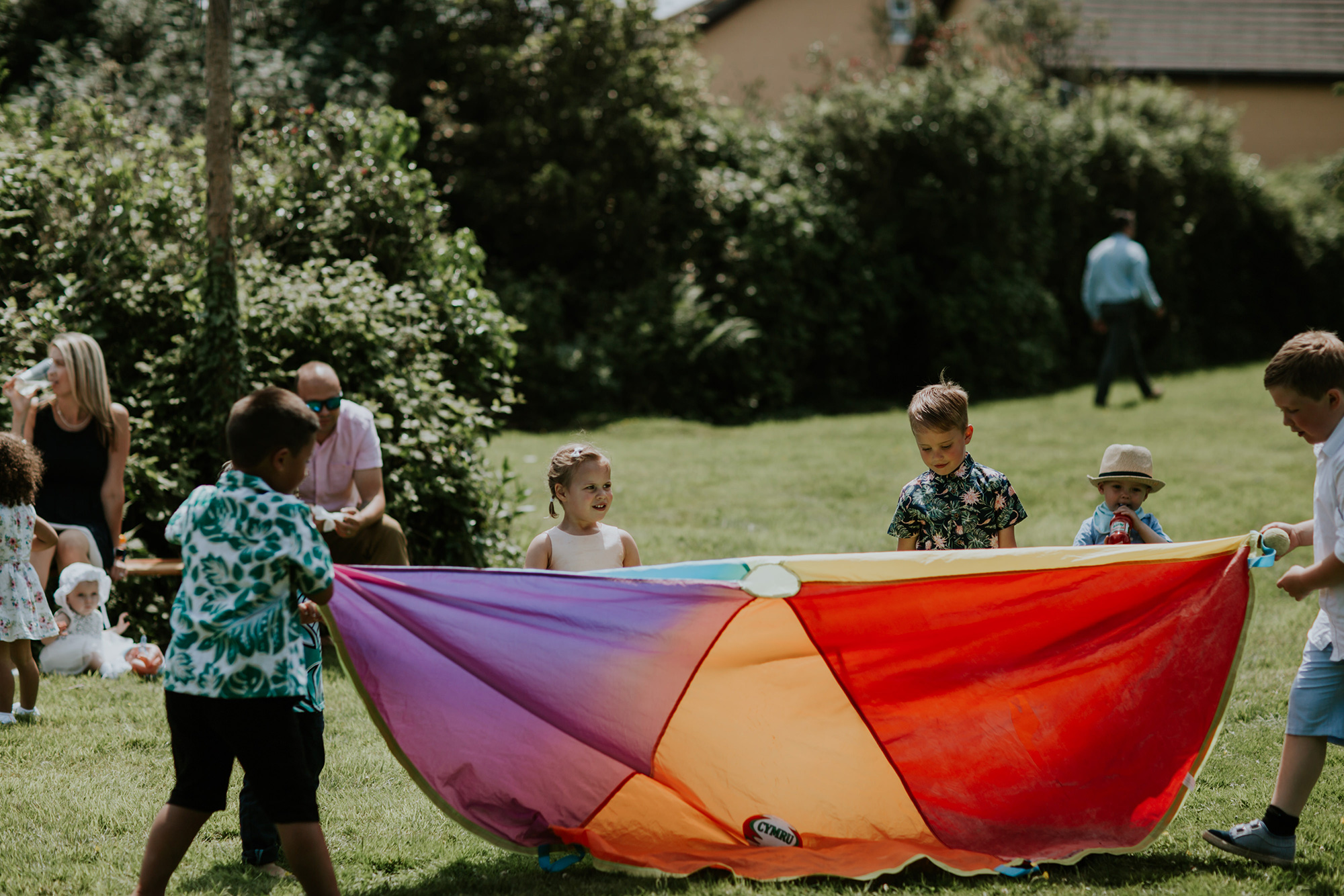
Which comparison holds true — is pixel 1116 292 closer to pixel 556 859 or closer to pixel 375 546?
pixel 375 546

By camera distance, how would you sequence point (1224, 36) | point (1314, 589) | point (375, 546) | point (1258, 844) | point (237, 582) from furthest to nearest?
1. point (1224, 36)
2. point (375, 546)
3. point (1258, 844)
4. point (1314, 589)
5. point (237, 582)

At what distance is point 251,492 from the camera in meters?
3.25

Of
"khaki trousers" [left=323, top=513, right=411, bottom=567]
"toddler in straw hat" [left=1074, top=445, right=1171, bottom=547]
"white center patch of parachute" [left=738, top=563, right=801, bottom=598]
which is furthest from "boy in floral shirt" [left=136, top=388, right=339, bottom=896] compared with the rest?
"toddler in straw hat" [left=1074, top=445, right=1171, bottom=547]

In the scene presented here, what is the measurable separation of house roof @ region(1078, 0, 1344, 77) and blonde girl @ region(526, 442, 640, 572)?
945 inches

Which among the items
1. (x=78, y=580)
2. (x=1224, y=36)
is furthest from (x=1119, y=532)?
(x=1224, y=36)

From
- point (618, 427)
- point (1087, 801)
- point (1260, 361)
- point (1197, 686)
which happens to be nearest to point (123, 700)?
point (1087, 801)

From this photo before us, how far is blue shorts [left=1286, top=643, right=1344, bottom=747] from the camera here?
3.76 m

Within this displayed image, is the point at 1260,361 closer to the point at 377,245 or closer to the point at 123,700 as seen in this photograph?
the point at 377,245

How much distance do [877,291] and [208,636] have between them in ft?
46.7

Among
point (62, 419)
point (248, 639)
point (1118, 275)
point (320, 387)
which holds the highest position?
point (1118, 275)

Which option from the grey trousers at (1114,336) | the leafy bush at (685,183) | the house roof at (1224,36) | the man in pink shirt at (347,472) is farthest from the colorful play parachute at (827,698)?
the house roof at (1224,36)

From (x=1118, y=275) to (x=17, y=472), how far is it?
12745 millimetres

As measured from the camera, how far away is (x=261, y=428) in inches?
129

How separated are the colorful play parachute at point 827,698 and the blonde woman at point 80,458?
2997mm
